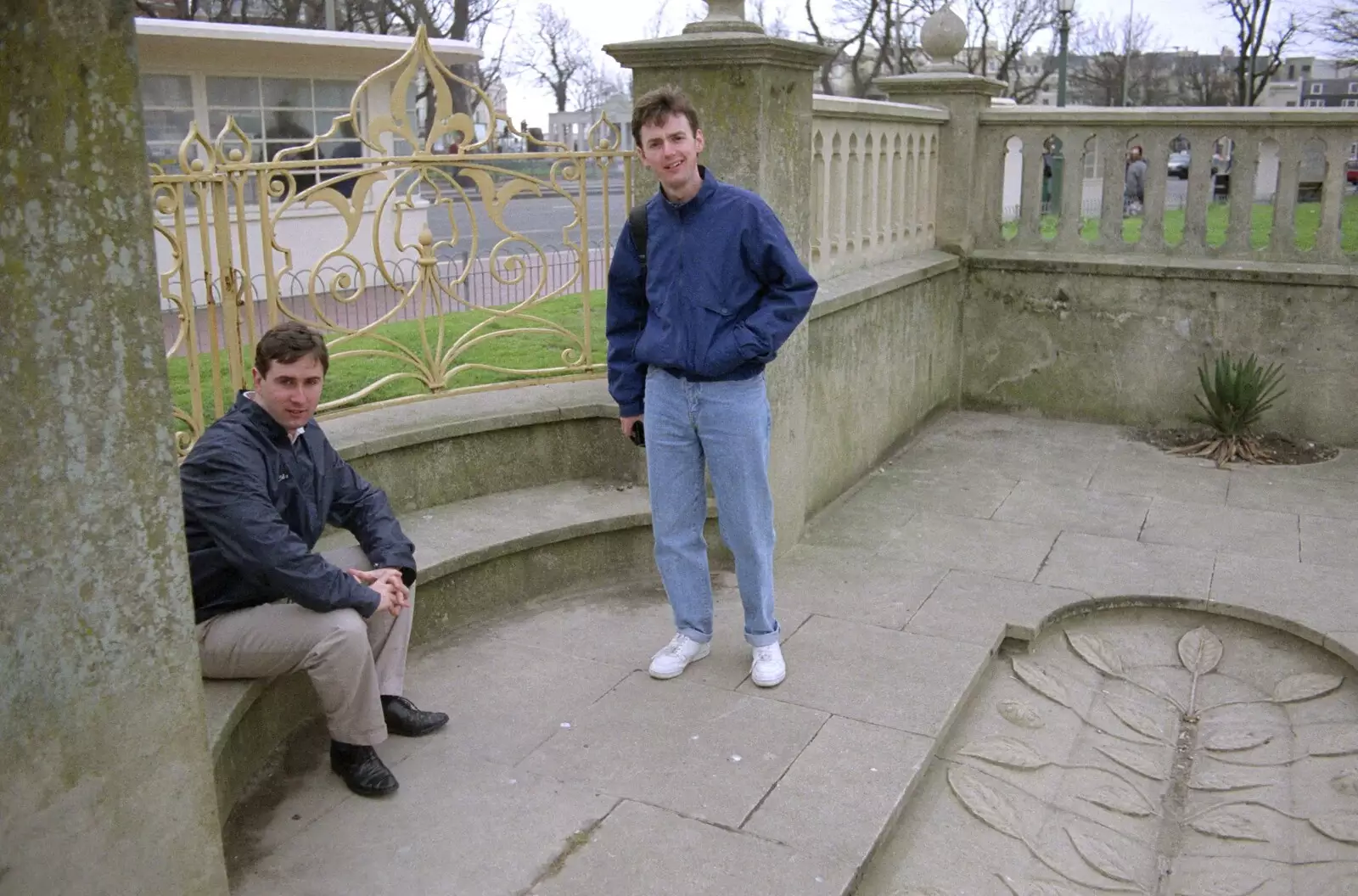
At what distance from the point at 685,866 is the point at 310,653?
1164 mm

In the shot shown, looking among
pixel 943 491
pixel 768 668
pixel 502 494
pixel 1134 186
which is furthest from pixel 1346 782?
pixel 1134 186

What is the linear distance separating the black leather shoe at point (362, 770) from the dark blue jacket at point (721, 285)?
1.46m

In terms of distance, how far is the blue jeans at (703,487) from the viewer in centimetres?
398

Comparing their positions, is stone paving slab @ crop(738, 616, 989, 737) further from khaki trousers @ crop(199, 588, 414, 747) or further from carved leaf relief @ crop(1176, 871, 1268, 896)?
khaki trousers @ crop(199, 588, 414, 747)

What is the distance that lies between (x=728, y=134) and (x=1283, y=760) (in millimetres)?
2970

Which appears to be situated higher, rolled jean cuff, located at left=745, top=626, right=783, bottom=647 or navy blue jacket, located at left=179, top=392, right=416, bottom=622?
navy blue jacket, located at left=179, top=392, right=416, bottom=622

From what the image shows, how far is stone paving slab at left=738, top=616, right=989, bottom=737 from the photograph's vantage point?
4020 millimetres

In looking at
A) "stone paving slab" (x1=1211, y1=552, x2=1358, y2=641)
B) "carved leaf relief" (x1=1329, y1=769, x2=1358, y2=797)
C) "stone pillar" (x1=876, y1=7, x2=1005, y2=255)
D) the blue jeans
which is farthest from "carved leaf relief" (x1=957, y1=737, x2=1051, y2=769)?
"stone pillar" (x1=876, y1=7, x2=1005, y2=255)

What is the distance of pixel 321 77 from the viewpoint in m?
15.4

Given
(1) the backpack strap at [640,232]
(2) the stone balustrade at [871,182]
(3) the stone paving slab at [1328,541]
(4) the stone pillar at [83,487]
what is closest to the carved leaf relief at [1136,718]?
(3) the stone paving slab at [1328,541]

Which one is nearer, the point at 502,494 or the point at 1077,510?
the point at 502,494

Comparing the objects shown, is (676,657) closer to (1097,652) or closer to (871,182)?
(1097,652)

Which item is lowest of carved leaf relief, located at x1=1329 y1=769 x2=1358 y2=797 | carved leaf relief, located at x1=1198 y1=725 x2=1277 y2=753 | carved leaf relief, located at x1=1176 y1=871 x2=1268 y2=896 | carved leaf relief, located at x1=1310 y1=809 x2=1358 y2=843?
carved leaf relief, located at x1=1176 y1=871 x2=1268 y2=896

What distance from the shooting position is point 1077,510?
20.3 ft
